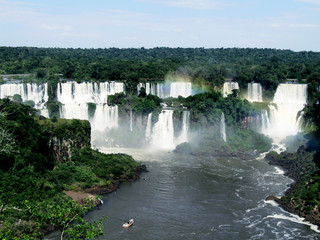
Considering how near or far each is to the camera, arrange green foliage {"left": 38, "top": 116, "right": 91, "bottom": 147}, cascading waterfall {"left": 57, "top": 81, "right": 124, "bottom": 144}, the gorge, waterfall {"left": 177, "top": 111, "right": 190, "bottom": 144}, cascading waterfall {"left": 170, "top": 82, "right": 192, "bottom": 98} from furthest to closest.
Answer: cascading waterfall {"left": 170, "top": 82, "right": 192, "bottom": 98} → cascading waterfall {"left": 57, "top": 81, "right": 124, "bottom": 144} → waterfall {"left": 177, "top": 111, "right": 190, "bottom": 144} → green foliage {"left": 38, "top": 116, "right": 91, "bottom": 147} → the gorge

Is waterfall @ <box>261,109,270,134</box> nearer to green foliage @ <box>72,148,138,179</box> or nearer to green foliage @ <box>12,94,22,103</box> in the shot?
green foliage @ <box>72,148,138,179</box>

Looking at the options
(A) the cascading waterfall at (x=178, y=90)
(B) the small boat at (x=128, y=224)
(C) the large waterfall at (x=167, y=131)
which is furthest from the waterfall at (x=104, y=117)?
(B) the small boat at (x=128, y=224)

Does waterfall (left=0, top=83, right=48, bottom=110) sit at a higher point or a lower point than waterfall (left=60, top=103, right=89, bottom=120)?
higher

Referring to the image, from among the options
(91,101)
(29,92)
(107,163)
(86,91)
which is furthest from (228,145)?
(29,92)

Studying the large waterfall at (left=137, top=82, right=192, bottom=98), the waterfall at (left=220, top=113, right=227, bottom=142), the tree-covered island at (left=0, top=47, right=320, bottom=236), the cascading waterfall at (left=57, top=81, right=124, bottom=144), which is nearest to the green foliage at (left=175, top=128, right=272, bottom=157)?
the tree-covered island at (left=0, top=47, right=320, bottom=236)

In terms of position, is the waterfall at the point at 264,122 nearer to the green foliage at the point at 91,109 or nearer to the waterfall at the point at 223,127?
the waterfall at the point at 223,127

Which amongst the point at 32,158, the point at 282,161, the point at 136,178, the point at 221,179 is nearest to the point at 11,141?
the point at 32,158

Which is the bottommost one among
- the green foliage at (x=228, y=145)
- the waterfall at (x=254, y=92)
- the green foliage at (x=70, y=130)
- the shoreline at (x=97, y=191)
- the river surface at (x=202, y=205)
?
the river surface at (x=202, y=205)

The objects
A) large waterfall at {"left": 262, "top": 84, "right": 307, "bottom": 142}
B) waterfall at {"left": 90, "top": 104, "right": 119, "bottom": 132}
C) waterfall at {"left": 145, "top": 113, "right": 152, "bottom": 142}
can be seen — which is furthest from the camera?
large waterfall at {"left": 262, "top": 84, "right": 307, "bottom": 142}
